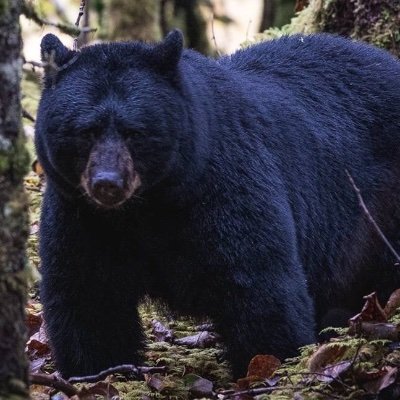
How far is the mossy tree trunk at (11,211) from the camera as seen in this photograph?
131 inches

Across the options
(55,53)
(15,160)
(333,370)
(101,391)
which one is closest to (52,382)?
(101,391)

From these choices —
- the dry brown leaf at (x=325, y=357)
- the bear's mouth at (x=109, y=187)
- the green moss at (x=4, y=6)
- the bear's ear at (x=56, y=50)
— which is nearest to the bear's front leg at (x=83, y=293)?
the bear's mouth at (x=109, y=187)

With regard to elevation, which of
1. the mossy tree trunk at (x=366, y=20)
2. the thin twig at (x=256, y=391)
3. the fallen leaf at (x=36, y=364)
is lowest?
the thin twig at (x=256, y=391)

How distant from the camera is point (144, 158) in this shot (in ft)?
15.8

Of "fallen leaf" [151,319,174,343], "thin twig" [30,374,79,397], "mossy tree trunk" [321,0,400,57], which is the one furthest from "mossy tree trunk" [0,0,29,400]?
"mossy tree trunk" [321,0,400,57]

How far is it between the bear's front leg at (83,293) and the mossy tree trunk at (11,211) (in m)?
1.72

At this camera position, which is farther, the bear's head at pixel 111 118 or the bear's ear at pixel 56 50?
the bear's ear at pixel 56 50

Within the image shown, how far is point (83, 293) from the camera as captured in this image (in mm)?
5293

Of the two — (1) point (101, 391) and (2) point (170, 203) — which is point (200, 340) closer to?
(2) point (170, 203)

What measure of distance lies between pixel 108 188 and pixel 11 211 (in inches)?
46.7

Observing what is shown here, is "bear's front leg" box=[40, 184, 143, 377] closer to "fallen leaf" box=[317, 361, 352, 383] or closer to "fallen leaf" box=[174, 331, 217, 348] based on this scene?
"fallen leaf" box=[174, 331, 217, 348]

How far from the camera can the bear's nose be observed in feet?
14.8

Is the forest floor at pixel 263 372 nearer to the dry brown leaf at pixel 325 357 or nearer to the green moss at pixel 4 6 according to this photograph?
Result: the dry brown leaf at pixel 325 357

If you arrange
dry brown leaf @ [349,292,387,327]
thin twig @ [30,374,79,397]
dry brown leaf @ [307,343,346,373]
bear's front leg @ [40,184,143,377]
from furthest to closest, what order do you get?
bear's front leg @ [40,184,143,377]
dry brown leaf @ [349,292,387,327]
dry brown leaf @ [307,343,346,373]
thin twig @ [30,374,79,397]
